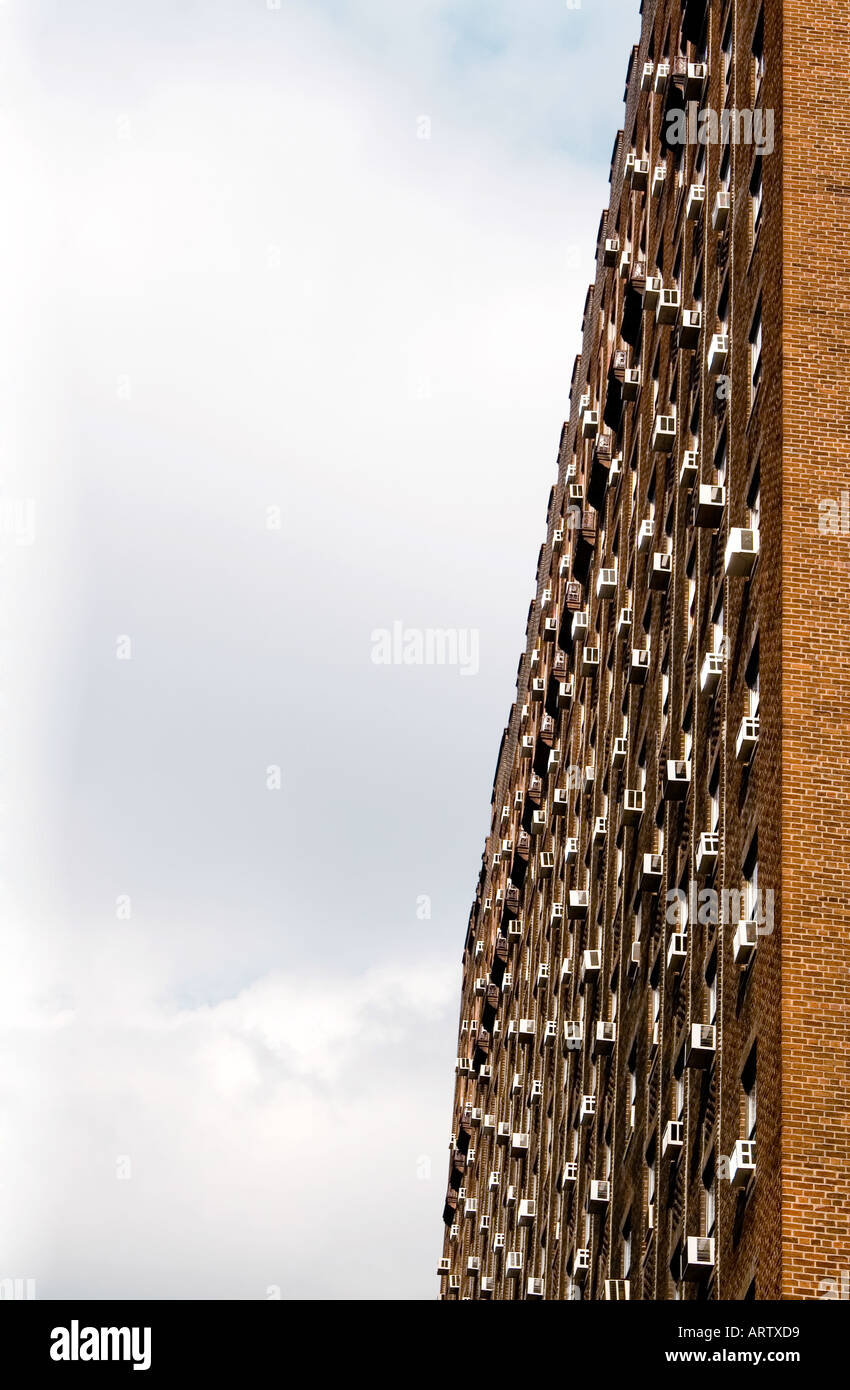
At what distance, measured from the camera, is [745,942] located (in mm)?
31391

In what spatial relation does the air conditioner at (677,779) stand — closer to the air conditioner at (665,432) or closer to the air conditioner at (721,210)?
the air conditioner at (665,432)

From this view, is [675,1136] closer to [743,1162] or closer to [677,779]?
[677,779]

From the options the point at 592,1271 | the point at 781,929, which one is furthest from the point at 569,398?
the point at 781,929

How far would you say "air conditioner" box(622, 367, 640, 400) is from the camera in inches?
2140

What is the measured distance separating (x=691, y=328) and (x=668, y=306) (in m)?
3.19

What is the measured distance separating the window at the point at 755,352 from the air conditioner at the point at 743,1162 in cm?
1219

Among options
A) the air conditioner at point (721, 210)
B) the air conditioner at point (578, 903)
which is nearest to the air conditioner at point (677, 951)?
the air conditioner at point (721, 210)

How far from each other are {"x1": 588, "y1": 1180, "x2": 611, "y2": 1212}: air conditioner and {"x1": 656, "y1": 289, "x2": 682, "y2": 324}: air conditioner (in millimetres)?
16836

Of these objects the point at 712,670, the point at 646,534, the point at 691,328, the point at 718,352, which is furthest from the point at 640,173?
the point at 712,670

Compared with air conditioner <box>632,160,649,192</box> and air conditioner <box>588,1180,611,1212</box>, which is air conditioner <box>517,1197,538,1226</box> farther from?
air conditioner <box>632,160,649,192</box>

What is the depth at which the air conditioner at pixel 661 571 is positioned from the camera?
45562mm

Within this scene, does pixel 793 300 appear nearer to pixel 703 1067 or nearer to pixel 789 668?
pixel 789 668

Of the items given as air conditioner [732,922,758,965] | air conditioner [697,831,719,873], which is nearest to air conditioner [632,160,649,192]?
air conditioner [697,831,719,873]
